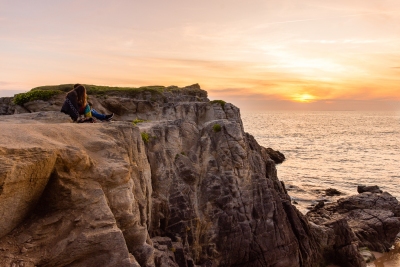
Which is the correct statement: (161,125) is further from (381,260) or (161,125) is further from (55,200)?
(381,260)

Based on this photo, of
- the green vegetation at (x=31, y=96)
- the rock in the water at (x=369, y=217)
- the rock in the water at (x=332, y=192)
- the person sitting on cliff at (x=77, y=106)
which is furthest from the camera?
the rock in the water at (x=332, y=192)

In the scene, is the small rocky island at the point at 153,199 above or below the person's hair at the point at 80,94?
below

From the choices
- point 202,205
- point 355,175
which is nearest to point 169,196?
point 202,205

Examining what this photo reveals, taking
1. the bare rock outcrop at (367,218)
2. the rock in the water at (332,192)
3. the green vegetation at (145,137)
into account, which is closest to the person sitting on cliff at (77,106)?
the green vegetation at (145,137)

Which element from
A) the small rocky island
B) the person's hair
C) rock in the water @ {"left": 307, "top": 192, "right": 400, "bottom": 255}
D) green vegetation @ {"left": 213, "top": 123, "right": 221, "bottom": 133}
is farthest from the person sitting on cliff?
rock in the water @ {"left": 307, "top": 192, "right": 400, "bottom": 255}

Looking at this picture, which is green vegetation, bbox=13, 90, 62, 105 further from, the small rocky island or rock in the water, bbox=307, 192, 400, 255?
rock in the water, bbox=307, 192, 400, 255

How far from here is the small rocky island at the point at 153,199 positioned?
1012 centimetres

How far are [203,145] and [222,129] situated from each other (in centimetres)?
171

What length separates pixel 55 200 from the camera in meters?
10.8

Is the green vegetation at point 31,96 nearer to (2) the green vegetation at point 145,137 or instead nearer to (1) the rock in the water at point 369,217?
(2) the green vegetation at point 145,137

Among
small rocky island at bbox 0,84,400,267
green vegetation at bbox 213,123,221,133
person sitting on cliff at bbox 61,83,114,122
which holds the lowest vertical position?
small rocky island at bbox 0,84,400,267

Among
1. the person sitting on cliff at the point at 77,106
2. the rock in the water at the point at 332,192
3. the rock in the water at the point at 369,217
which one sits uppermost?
the person sitting on cliff at the point at 77,106

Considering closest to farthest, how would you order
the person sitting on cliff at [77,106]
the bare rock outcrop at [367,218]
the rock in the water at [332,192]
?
the person sitting on cliff at [77,106] → the bare rock outcrop at [367,218] → the rock in the water at [332,192]

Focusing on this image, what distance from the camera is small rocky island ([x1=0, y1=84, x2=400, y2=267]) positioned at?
10.1 meters
